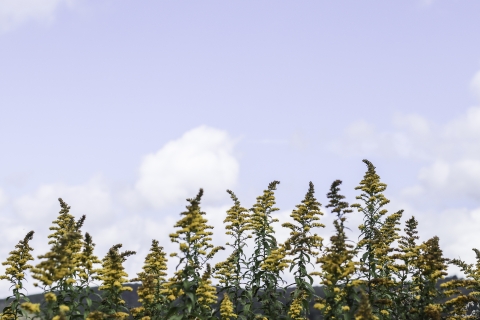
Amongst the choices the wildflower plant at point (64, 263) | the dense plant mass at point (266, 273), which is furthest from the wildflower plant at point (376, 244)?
the wildflower plant at point (64, 263)

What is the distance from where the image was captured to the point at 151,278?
2039 centimetres

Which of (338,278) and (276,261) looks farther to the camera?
(276,261)

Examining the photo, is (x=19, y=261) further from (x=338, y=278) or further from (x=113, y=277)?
(x=338, y=278)

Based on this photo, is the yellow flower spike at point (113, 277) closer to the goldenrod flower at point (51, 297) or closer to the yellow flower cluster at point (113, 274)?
the yellow flower cluster at point (113, 274)

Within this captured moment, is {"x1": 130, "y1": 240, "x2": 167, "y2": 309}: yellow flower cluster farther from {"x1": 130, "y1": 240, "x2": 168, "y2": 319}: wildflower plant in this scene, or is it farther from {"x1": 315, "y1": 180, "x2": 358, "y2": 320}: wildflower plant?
{"x1": 315, "y1": 180, "x2": 358, "y2": 320}: wildflower plant

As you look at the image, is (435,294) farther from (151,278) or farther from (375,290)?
(151,278)

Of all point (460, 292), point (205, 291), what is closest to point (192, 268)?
point (205, 291)

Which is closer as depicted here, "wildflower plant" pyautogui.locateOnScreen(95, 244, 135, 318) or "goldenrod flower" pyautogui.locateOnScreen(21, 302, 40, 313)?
"goldenrod flower" pyautogui.locateOnScreen(21, 302, 40, 313)

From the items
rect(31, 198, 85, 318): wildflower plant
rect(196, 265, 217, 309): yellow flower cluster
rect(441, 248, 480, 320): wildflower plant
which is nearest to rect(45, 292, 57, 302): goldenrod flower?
rect(31, 198, 85, 318): wildflower plant

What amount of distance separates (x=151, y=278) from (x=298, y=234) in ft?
16.7

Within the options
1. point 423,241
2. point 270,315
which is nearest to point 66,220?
point 270,315

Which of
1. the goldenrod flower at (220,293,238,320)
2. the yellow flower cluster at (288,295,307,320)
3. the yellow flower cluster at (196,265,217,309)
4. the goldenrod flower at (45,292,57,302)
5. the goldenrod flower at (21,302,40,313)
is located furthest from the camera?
the yellow flower cluster at (288,295,307,320)

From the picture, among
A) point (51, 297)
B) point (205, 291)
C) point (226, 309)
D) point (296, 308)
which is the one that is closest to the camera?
point (51, 297)

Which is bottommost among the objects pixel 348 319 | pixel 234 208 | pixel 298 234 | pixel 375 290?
pixel 348 319
